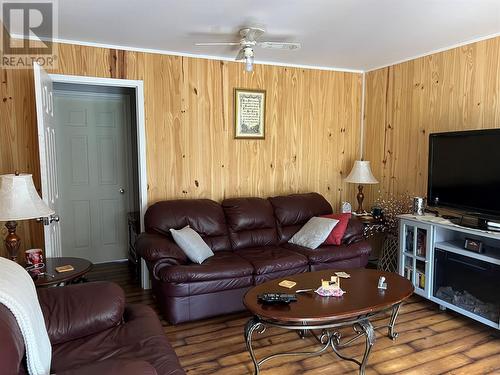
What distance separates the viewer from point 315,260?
336cm

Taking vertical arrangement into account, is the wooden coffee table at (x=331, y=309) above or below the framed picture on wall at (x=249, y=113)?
below

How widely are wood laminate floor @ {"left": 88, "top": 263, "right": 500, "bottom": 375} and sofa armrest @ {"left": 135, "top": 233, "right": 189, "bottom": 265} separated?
515 mm

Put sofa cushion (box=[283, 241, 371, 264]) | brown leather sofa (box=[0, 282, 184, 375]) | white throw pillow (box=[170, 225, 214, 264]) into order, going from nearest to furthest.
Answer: brown leather sofa (box=[0, 282, 184, 375])
white throw pillow (box=[170, 225, 214, 264])
sofa cushion (box=[283, 241, 371, 264])

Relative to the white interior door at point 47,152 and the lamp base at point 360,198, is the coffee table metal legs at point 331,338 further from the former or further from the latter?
the lamp base at point 360,198

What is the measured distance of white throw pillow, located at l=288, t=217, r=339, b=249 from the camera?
3572 millimetres

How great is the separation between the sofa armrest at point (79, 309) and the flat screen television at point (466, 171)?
9.22 ft

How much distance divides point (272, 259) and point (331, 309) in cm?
108

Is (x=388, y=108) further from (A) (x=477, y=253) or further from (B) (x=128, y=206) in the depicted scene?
(B) (x=128, y=206)

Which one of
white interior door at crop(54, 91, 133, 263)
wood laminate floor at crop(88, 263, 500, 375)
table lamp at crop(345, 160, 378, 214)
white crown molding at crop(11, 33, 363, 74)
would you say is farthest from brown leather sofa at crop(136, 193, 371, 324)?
white crown molding at crop(11, 33, 363, 74)

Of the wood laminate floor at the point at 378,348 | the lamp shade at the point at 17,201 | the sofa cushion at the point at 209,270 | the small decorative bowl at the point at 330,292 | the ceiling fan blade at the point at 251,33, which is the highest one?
the ceiling fan blade at the point at 251,33

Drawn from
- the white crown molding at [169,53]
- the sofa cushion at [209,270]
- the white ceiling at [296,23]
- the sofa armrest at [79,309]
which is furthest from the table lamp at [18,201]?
the white crown molding at [169,53]

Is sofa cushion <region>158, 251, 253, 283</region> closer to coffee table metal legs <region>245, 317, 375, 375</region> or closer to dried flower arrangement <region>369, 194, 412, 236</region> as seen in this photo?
coffee table metal legs <region>245, 317, 375, 375</region>

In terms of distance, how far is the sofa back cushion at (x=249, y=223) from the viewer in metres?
3.69

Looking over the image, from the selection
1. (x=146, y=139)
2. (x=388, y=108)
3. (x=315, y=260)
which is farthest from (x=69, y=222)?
(x=388, y=108)
